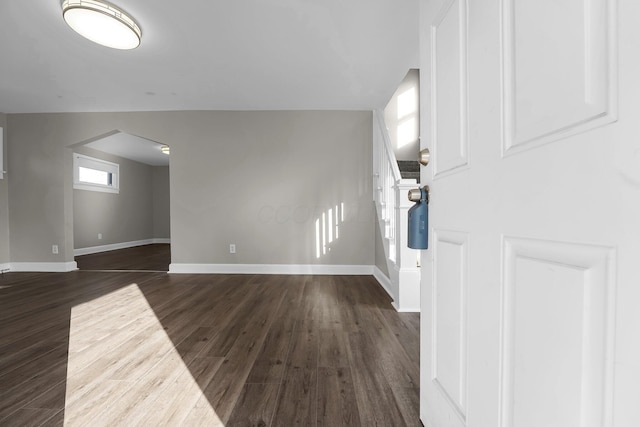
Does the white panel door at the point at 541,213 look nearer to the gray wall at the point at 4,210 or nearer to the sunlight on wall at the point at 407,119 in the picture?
the sunlight on wall at the point at 407,119

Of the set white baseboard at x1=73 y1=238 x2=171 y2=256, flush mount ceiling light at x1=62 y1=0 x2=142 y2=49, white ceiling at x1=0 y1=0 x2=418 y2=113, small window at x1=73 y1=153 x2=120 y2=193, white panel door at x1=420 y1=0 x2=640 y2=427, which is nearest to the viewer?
white panel door at x1=420 y1=0 x2=640 y2=427

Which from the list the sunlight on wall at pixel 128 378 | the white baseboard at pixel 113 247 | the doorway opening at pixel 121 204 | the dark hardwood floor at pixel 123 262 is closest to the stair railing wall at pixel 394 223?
the sunlight on wall at pixel 128 378

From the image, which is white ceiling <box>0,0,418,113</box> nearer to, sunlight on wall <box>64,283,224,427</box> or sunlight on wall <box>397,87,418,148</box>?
sunlight on wall <box>397,87,418,148</box>

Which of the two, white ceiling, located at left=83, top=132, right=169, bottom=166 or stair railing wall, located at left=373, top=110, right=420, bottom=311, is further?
white ceiling, located at left=83, top=132, right=169, bottom=166

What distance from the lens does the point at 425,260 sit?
110cm

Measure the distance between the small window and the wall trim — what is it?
613 cm

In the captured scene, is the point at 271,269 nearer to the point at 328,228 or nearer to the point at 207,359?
the point at 328,228

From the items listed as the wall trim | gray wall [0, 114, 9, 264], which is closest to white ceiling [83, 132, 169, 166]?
gray wall [0, 114, 9, 264]

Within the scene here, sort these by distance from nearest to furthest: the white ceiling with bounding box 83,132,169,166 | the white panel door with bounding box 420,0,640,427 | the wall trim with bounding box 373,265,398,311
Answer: the white panel door with bounding box 420,0,640,427 → the wall trim with bounding box 373,265,398,311 → the white ceiling with bounding box 83,132,169,166

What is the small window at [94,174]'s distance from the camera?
587cm

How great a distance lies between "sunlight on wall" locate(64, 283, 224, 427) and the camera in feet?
3.94

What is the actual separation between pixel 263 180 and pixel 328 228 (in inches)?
44.5

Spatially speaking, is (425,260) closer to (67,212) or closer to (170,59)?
(170,59)

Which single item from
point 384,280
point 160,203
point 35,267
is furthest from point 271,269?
point 160,203
